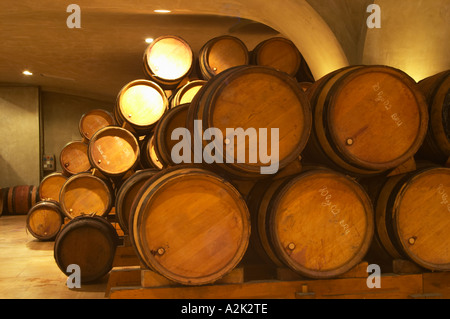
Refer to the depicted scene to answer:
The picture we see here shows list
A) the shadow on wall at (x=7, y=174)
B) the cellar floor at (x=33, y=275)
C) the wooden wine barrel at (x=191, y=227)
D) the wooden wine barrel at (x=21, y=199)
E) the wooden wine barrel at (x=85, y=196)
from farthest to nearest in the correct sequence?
the shadow on wall at (x=7, y=174), the wooden wine barrel at (x=21, y=199), the wooden wine barrel at (x=85, y=196), the cellar floor at (x=33, y=275), the wooden wine barrel at (x=191, y=227)

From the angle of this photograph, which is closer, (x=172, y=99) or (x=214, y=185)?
(x=214, y=185)

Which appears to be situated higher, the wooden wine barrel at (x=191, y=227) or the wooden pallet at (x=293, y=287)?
the wooden wine barrel at (x=191, y=227)

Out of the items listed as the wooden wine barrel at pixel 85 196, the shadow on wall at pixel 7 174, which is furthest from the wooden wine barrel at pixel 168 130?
the shadow on wall at pixel 7 174

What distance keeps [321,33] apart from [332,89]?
8.19 ft

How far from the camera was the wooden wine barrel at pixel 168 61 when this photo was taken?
18.8ft

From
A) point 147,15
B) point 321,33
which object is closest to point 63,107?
point 147,15

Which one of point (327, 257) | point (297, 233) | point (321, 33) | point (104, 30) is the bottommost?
point (327, 257)

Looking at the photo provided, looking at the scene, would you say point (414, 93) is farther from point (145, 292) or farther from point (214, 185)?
point (145, 292)

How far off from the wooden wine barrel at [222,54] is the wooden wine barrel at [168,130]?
81.2 inches

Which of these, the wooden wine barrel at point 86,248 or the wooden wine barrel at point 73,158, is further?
the wooden wine barrel at point 73,158

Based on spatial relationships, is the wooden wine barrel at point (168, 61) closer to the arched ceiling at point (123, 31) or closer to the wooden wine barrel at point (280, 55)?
the arched ceiling at point (123, 31)

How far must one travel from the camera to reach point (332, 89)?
224 centimetres

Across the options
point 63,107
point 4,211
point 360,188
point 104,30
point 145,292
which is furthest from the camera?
point 63,107

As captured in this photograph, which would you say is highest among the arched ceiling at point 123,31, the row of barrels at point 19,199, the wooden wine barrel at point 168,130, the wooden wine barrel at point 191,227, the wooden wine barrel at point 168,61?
the arched ceiling at point 123,31
